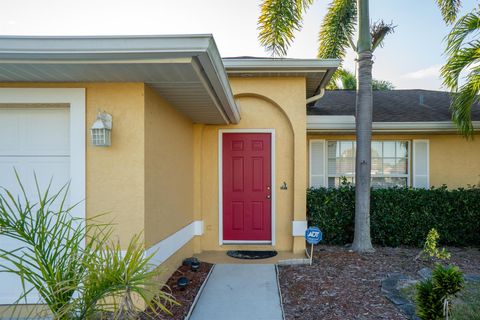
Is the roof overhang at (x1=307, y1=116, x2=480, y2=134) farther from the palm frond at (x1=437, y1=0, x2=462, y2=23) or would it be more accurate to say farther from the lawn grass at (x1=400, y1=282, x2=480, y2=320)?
the lawn grass at (x1=400, y1=282, x2=480, y2=320)

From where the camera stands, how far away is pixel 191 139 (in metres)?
6.41

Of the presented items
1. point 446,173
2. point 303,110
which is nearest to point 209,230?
point 303,110

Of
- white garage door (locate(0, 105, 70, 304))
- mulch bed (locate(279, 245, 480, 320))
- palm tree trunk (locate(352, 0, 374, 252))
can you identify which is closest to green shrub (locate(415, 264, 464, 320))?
mulch bed (locate(279, 245, 480, 320))

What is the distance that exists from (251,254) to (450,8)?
22.6 ft

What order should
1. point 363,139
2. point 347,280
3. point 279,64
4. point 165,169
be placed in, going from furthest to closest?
point 363,139 < point 279,64 < point 347,280 < point 165,169

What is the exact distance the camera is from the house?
10.5 feet

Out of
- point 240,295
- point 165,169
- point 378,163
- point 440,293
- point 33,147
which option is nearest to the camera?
point 440,293

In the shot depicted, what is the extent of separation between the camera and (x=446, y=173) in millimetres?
7594

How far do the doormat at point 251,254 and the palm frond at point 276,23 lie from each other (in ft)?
13.1

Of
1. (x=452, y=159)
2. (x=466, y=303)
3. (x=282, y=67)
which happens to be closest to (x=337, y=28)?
(x=282, y=67)

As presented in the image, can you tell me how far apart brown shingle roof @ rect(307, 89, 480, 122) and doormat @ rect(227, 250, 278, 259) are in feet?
12.0

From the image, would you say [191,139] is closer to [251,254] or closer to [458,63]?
[251,254]

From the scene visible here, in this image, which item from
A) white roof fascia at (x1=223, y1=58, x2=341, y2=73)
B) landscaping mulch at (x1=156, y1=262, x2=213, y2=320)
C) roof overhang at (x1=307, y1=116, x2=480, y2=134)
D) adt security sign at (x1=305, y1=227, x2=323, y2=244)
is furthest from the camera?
roof overhang at (x1=307, y1=116, x2=480, y2=134)

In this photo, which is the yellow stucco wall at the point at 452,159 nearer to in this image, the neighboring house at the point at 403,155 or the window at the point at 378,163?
the neighboring house at the point at 403,155
